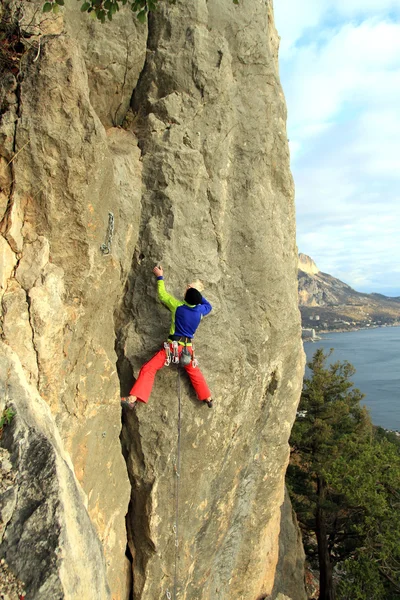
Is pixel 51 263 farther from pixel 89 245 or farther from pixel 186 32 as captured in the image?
pixel 186 32

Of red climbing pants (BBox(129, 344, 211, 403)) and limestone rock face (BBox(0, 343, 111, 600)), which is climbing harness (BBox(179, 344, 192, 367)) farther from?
limestone rock face (BBox(0, 343, 111, 600))

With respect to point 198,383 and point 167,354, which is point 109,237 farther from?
point 198,383

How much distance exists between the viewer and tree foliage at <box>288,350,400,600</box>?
9.99m

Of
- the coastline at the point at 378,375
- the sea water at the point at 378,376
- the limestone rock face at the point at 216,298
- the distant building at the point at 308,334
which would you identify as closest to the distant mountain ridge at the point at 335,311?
→ the distant building at the point at 308,334

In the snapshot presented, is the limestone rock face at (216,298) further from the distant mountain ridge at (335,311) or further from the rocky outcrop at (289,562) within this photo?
the distant mountain ridge at (335,311)

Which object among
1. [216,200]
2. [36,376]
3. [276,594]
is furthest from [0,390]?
[276,594]

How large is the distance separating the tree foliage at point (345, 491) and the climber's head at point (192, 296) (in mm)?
7630

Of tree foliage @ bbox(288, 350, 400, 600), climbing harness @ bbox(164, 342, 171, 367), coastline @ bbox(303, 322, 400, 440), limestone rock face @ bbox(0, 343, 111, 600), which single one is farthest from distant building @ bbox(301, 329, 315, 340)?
limestone rock face @ bbox(0, 343, 111, 600)

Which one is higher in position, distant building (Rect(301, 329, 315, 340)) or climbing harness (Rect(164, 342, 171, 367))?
climbing harness (Rect(164, 342, 171, 367))

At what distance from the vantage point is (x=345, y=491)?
34.0 ft

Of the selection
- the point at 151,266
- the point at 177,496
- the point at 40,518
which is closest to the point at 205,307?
the point at 151,266

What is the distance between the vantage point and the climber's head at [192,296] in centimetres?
540

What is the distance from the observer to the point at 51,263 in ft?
14.3

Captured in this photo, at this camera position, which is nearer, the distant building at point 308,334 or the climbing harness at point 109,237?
the climbing harness at point 109,237
